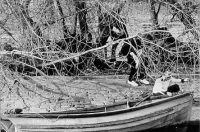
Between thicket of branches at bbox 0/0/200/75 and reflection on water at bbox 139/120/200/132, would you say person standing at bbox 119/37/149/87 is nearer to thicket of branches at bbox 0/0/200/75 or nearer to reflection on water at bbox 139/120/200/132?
thicket of branches at bbox 0/0/200/75

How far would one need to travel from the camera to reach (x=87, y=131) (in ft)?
37.7

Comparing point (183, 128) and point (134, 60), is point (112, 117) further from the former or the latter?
point (134, 60)

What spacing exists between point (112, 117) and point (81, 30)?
192 inches

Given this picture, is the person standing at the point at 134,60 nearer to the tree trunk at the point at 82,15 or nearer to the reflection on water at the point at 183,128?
the tree trunk at the point at 82,15

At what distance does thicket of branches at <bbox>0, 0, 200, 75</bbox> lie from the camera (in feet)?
41.3

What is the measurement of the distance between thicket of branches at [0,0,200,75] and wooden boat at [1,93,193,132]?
1.19 m

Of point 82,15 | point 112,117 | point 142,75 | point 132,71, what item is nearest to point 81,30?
point 82,15

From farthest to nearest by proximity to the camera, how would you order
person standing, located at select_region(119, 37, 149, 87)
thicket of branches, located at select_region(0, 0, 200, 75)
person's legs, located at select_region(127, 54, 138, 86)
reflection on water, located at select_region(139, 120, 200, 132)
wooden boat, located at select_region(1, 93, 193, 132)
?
person's legs, located at select_region(127, 54, 138, 86) → person standing, located at select_region(119, 37, 149, 87) → thicket of branches, located at select_region(0, 0, 200, 75) → reflection on water, located at select_region(139, 120, 200, 132) → wooden boat, located at select_region(1, 93, 193, 132)

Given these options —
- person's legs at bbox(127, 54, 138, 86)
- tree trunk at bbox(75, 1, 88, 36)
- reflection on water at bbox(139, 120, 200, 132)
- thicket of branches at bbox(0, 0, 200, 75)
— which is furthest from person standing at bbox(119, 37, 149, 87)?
reflection on water at bbox(139, 120, 200, 132)

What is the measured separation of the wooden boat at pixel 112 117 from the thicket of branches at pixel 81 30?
3.90 ft

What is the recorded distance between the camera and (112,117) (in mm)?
11281

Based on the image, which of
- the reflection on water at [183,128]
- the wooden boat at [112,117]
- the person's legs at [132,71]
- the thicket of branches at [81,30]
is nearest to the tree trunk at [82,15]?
the thicket of branches at [81,30]

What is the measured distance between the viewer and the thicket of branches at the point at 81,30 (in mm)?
12594

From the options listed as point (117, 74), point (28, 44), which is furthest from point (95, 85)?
point (28, 44)
